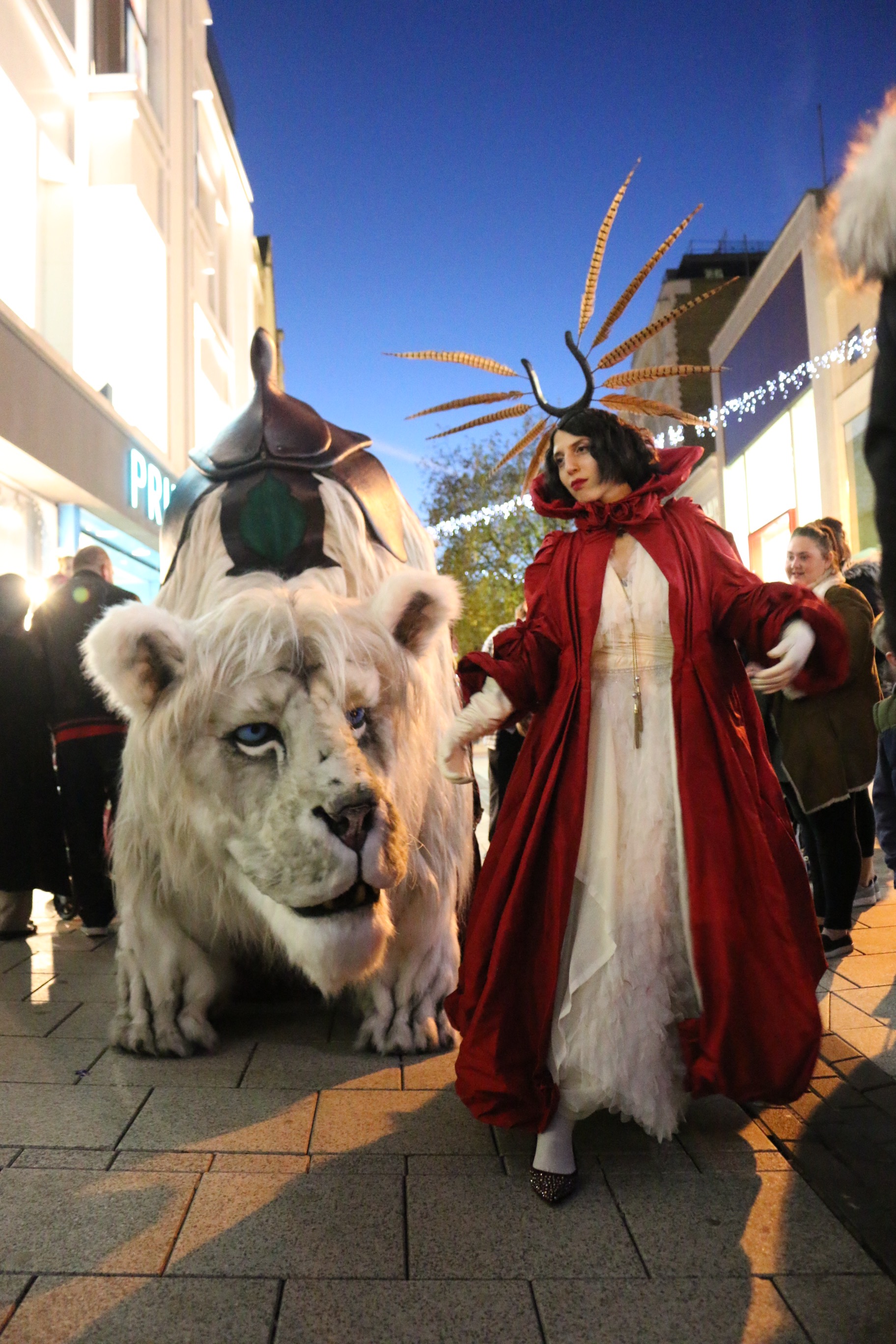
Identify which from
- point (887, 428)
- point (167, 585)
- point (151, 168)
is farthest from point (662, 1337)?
point (151, 168)

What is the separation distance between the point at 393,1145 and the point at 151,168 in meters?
13.8

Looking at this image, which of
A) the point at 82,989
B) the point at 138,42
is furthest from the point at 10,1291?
the point at 138,42

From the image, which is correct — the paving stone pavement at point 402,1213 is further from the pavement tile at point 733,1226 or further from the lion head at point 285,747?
the lion head at point 285,747

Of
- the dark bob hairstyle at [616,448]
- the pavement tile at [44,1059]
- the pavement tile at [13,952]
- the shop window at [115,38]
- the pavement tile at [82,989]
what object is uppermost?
the shop window at [115,38]

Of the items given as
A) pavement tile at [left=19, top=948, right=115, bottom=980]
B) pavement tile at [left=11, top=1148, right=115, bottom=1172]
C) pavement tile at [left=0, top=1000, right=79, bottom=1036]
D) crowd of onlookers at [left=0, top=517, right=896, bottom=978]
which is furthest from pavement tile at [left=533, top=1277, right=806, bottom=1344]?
pavement tile at [left=19, top=948, right=115, bottom=980]

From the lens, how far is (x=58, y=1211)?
80.7 inches

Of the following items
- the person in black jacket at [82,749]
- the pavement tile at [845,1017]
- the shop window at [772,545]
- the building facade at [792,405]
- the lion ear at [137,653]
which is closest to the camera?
the lion ear at [137,653]

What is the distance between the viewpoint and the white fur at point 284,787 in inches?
98.4

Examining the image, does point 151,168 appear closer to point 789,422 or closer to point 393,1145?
point 789,422

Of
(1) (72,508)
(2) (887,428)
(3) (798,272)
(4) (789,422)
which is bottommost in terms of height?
(2) (887,428)

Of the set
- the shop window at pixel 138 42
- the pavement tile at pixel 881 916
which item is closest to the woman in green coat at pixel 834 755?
the pavement tile at pixel 881 916

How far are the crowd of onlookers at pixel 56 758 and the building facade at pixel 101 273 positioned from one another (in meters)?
1.71

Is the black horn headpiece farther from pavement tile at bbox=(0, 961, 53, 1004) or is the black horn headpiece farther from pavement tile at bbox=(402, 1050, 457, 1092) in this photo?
pavement tile at bbox=(0, 961, 53, 1004)

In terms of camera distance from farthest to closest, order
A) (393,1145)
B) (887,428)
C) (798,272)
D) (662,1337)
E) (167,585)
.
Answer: (798,272) < (167,585) < (393,1145) < (662,1337) < (887,428)
